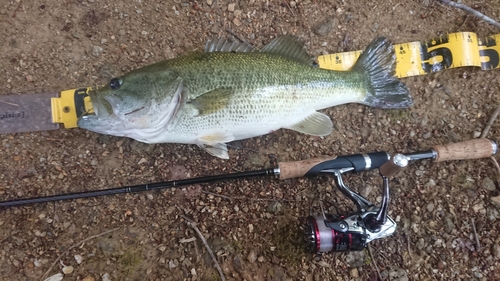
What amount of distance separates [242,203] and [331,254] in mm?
802

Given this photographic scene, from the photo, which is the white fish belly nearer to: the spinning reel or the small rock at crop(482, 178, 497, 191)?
the spinning reel

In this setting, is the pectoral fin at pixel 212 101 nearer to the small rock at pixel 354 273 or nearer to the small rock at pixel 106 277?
the small rock at pixel 106 277

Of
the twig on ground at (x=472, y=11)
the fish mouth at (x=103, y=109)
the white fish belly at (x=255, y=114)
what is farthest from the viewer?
the twig on ground at (x=472, y=11)

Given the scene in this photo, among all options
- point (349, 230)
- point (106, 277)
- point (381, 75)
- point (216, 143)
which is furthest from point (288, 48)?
point (106, 277)

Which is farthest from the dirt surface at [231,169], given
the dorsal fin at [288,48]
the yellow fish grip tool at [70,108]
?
the dorsal fin at [288,48]

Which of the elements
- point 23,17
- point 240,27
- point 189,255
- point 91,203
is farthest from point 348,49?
point 23,17

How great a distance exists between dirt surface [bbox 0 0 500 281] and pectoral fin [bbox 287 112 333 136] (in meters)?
0.17

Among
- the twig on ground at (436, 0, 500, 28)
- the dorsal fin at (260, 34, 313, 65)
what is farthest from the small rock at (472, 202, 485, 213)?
the dorsal fin at (260, 34, 313, 65)

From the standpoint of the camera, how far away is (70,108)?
311 centimetres

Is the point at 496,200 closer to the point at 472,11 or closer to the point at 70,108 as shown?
the point at 472,11

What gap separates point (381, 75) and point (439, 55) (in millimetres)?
667

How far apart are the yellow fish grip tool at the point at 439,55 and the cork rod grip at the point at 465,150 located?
28.7 inches

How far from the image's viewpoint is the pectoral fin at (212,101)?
268 centimetres

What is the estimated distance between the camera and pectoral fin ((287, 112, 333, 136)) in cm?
304
